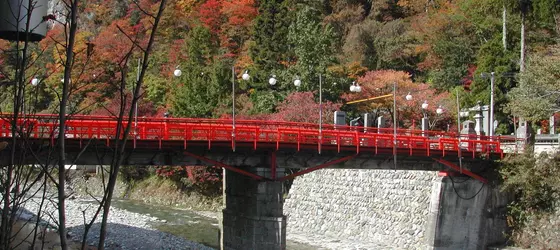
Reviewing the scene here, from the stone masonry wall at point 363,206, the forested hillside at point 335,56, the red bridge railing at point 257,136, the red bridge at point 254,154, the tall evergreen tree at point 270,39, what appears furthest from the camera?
the tall evergreen tree at point 270,39

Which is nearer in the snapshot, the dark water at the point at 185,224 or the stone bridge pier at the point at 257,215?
the stone bridge pier at the point at 257,215

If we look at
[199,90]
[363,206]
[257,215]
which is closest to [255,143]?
[257,215]

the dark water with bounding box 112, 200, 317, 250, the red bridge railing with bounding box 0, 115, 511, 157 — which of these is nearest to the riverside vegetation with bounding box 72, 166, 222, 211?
the dark water with bounding box 112, 200, 317, 250

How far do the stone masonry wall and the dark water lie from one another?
3428 millimetres

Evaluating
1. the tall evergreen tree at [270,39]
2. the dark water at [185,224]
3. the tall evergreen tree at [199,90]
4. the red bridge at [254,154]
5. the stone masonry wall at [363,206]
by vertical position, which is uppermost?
the tall evergreen tree at [270,39]

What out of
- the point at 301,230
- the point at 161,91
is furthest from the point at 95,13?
the point at 301,230

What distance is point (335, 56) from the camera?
4478cm

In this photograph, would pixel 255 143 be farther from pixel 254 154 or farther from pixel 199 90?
pixel 199 90

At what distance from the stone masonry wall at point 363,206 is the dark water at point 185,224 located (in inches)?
135

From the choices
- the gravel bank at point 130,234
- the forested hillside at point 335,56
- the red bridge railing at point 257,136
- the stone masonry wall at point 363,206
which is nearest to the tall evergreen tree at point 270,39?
the forested hillside at point 335,56

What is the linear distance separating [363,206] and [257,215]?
1148 cm

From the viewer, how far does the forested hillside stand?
1463 inches

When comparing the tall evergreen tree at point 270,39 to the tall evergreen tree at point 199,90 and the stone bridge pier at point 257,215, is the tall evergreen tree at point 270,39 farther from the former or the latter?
the stone bridge pier at point 257,215

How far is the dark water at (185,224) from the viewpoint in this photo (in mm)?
30297
